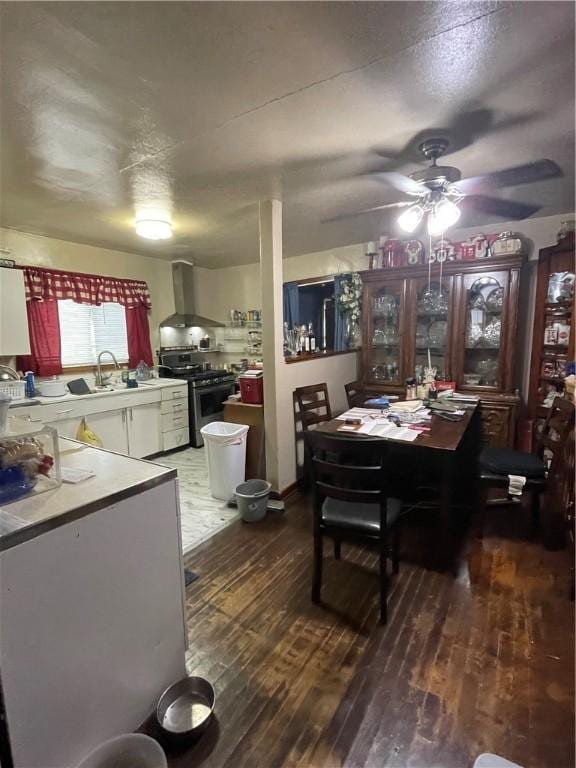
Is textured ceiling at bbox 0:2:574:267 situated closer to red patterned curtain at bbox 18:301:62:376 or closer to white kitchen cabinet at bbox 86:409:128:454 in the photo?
red patterned curtain at bbox 18:301:62:376

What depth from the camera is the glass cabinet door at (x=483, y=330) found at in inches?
133

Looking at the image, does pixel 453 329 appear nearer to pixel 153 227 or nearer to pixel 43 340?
pixel 153 227

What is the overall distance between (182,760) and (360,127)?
272cm

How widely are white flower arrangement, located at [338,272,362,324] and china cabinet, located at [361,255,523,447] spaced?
0.13 meters

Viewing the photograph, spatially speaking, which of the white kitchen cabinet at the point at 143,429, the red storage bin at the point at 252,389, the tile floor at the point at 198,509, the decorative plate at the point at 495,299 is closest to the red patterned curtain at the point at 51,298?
the white kitchen cabinet at the point at 143,429

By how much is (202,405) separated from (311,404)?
1.97m

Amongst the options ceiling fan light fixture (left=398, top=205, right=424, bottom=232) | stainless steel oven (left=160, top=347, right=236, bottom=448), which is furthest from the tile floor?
ceiling fan light fixture (left=398, top=205, right=424, bottom=232)

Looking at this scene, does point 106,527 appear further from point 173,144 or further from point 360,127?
point 360,127

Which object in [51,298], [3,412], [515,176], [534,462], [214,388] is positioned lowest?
[534,462]

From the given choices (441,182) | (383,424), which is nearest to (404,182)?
(441,182)

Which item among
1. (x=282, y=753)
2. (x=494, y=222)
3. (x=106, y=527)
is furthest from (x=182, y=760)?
(x=494, y=222)

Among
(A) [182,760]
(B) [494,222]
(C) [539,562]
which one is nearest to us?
(A) [182,760]

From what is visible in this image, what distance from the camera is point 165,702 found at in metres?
1.37

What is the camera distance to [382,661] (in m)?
1.58
